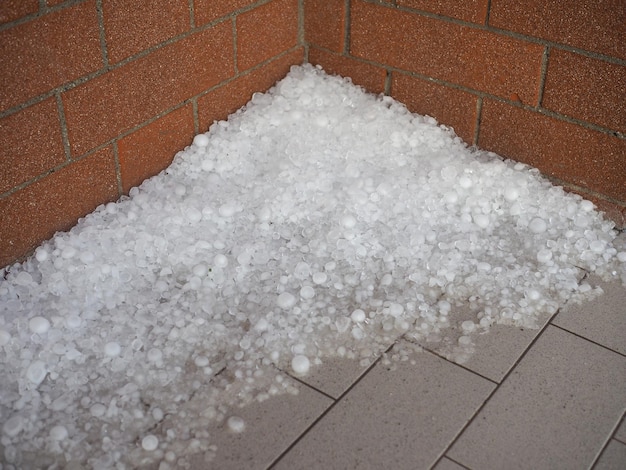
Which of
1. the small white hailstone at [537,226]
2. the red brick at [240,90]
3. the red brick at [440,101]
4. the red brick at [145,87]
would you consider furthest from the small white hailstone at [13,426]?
the red brick at [440,101]

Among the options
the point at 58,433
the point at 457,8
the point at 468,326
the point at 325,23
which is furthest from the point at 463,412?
the point at 325,23

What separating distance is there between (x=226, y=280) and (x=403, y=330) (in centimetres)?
45

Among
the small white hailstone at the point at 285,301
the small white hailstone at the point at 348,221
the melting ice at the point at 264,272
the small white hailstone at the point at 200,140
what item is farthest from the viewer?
the small white hailstone at the point at 200,140

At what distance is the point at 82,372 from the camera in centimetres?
167

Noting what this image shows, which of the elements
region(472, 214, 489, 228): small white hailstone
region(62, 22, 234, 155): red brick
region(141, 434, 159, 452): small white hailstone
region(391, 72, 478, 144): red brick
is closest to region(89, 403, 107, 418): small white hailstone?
region(141, 434, 159, 452): small white hailstone

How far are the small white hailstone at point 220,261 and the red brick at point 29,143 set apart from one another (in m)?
0.46

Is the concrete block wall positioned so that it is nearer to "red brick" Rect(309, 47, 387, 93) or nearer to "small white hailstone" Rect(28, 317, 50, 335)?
"red brick" Rect(309, 47, 387, 93)

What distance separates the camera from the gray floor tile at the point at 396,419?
1521mm

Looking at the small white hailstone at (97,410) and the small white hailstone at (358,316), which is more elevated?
the small white hailstone at (358,316)

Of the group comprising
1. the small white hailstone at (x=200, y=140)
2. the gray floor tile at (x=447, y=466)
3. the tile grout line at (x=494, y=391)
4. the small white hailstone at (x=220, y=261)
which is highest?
the small white hailstone at (x=200, y=140)

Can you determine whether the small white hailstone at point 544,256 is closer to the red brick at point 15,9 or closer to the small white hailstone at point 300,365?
the small white hailstone at point 300,365

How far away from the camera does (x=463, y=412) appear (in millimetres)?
1618

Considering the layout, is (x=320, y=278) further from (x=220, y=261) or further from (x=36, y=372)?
(x=36, y=372)

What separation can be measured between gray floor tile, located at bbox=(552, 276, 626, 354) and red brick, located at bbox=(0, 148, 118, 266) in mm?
1196
